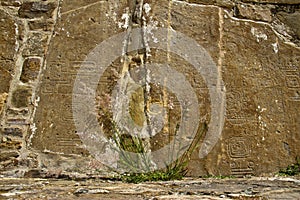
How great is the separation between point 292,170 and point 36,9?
1.81m

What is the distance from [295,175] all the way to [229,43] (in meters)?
0.81

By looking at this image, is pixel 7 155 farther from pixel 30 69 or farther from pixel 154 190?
pixel 154 190

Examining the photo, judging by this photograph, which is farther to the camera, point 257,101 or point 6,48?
point 6,48

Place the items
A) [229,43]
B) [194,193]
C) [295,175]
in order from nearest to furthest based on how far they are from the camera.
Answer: [194,193]
[295,175]
[229,43]

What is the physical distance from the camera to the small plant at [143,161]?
2.21 m

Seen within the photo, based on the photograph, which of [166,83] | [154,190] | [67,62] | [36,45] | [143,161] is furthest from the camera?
[36,45]

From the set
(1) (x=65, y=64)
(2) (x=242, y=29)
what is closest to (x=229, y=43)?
(2) (x=242, y=29)

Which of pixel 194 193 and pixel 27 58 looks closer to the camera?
pixel 194 193

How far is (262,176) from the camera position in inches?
94.5

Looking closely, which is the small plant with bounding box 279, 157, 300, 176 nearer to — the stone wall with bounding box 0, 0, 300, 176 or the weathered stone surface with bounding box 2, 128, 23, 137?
the stone wall with bounding box 0, 0, 300, 176

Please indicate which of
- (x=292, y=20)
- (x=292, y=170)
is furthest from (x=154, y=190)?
(x=292, y=20)

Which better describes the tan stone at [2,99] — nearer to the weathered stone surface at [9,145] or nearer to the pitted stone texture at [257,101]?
the weathered stone surface at [9,145]

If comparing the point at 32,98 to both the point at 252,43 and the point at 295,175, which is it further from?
the point at 295,175

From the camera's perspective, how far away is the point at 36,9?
9.30ft
